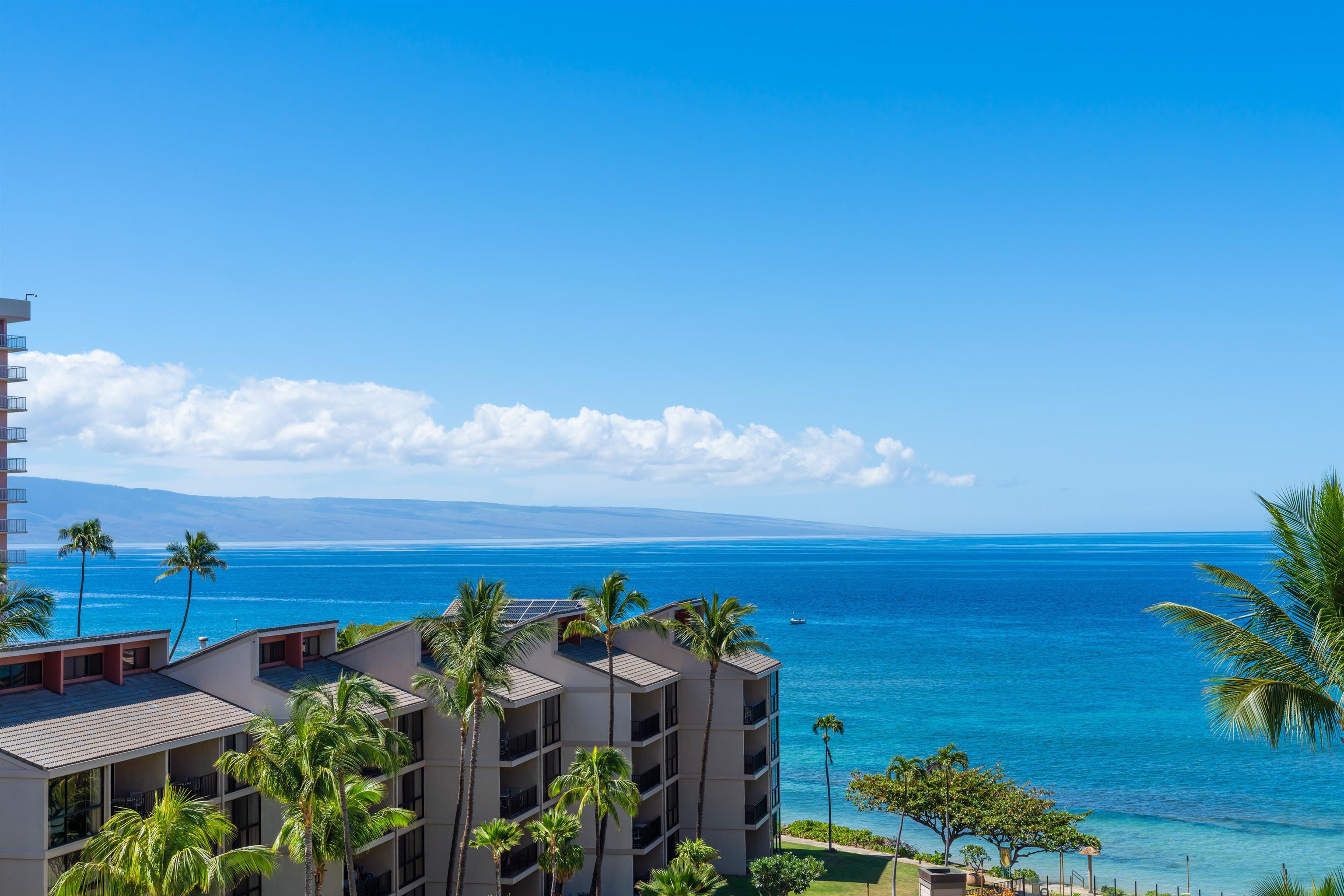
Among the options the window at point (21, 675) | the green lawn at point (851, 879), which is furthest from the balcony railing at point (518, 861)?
the window at point (21, 675)

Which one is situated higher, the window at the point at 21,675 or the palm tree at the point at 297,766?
the window at the point at 21,675

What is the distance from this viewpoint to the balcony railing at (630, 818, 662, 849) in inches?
1880

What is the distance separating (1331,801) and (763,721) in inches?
1984

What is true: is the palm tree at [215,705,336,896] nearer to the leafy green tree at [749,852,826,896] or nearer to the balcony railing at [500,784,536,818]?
the balcony railing at [500,784,536,818]

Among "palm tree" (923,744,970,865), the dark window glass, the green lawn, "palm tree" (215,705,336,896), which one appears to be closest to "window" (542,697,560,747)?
the green lawn

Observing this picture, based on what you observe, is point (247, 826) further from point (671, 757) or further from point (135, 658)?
point (671, 757)

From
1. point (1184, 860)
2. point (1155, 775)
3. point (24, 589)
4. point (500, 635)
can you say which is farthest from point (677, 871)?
point (1155, 775)

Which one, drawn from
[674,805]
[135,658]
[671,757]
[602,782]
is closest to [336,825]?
[135,658]

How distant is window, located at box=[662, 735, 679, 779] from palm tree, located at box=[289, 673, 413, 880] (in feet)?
69.0

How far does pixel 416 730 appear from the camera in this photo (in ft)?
139

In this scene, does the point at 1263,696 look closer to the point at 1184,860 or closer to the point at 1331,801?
the point at 1184,860

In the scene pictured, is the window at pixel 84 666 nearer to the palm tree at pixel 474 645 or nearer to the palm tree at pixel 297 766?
the palm tree at pixel 297 766

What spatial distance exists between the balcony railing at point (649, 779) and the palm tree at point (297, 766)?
22.4 metres

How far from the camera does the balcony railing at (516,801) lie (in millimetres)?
43062
